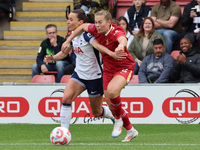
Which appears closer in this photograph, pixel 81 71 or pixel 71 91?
pixel 71 91

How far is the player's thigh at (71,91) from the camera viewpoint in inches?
324

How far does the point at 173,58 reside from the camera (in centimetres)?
Result: 1177

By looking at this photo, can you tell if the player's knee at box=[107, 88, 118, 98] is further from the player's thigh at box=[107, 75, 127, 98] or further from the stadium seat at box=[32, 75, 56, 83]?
the stadium seat at box=[32, 75, 56, 83]

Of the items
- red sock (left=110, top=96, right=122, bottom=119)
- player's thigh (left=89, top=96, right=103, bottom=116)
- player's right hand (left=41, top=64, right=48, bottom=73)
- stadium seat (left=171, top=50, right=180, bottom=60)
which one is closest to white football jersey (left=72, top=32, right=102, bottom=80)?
player's thigh (left=89, top=96, right=103, bottom=116)

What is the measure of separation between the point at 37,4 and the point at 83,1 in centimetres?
257

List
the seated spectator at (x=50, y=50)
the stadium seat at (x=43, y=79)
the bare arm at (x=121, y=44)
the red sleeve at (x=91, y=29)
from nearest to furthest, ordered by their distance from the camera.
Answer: the bare arm at (x=121, y=44), the red sleeve at (x=91, y=29), the stadium seat at (x=43, y=79), the seated spectator at (x=50, y=50)

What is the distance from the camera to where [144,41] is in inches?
492

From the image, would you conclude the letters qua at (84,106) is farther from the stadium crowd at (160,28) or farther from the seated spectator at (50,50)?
the seated spectator at (50,50)

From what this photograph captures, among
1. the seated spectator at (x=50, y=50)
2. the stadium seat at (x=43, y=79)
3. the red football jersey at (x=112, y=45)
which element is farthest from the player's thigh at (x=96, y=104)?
the seated spectator at (x=50, y=50)

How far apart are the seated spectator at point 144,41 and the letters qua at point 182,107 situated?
1579 mm

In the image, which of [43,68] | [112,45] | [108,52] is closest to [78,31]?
[112,45]

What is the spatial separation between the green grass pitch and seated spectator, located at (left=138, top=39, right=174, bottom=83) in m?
1.25

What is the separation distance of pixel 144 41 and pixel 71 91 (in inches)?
182

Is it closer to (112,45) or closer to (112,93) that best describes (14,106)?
(112,45)
